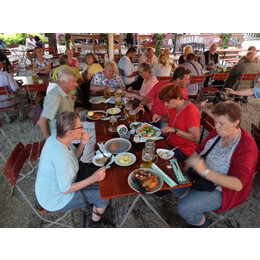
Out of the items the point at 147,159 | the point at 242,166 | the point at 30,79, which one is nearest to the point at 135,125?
the point at 147,159

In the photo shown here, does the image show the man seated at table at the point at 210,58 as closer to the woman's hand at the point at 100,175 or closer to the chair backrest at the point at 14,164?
the woman's hand at the point at 100,175

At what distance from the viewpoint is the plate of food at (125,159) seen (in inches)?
83.7

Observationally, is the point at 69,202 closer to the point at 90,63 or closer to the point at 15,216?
the point at 15,216

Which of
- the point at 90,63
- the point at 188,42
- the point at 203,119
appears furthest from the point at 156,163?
the point at 188,42

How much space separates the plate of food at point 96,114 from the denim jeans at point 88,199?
3.98ft

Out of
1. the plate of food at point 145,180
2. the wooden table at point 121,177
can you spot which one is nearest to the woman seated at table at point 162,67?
the wooden table at point 121,177

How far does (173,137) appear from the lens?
2879 millimetres

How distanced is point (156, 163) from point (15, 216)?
216cm

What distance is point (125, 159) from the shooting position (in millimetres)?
2184

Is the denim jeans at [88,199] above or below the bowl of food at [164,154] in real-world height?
below

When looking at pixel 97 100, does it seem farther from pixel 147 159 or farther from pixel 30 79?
pixel 30 79

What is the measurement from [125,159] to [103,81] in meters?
2.47

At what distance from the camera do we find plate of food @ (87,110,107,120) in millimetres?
3094
